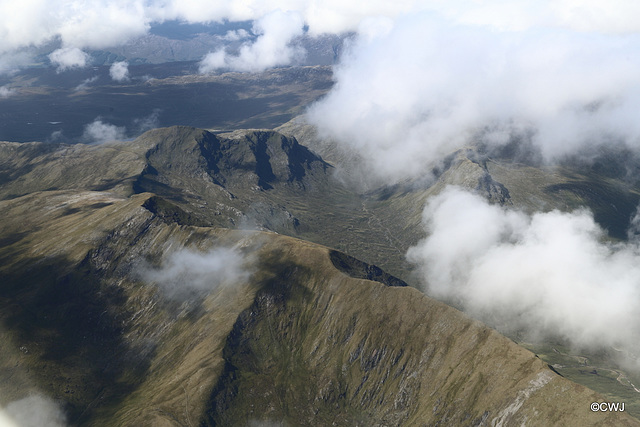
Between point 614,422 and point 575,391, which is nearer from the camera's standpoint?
point 614,422

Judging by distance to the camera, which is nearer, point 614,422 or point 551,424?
point 614,422
